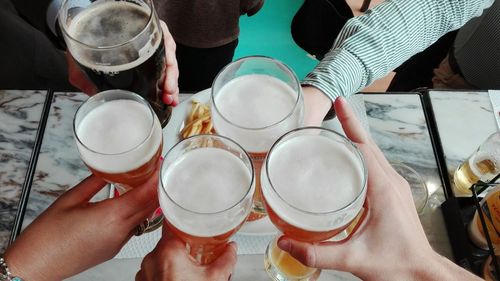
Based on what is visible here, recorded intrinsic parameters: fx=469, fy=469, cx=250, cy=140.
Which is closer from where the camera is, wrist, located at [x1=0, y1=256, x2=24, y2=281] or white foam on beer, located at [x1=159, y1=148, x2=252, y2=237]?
white foam on beer, located at [x1=159, y1=148, x2=252, y2=237]

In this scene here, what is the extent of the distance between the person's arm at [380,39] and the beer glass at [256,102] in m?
0.24

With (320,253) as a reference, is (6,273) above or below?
below

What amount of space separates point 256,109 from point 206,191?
181 mm

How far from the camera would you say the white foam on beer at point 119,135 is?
739mm

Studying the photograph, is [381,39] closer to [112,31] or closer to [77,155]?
[112,31]

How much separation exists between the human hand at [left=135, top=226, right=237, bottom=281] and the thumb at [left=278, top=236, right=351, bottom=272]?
9cm

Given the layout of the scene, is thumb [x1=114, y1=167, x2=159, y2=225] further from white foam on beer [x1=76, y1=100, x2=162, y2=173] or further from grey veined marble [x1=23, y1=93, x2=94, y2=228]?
grey veined marble [x1=23, y1=93, x2=94, y2=228]

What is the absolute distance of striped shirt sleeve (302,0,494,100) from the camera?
1062mm

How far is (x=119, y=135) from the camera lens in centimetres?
80

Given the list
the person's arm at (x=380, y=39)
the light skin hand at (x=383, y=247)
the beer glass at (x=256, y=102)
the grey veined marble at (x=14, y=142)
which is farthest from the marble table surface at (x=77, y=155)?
the beer glass at (x=256, y=102)

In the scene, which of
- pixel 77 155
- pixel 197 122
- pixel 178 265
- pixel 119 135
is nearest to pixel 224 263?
pixel 178 265

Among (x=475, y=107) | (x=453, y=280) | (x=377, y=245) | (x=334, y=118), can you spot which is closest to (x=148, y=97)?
(x=334, y=118)

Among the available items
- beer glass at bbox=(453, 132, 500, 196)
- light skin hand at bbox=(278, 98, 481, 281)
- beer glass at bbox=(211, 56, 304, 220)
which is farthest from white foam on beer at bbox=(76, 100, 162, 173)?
beer glass at bbox=(453, 132, 500, 196)

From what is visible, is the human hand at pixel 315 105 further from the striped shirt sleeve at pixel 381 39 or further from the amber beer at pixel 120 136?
the amber beer at pixel 120 136
